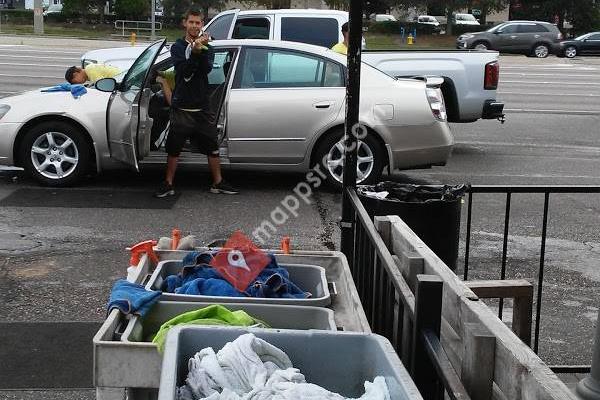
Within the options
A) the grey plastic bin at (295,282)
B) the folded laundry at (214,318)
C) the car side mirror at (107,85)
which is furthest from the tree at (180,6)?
the folded laundry at (214,318)

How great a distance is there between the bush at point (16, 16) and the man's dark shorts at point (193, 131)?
54.1 meters

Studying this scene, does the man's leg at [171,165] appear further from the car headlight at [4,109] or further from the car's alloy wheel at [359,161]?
the car headlight at [4,109]

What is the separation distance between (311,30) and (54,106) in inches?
228

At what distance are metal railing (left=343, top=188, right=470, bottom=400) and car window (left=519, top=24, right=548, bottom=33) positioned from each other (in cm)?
4026

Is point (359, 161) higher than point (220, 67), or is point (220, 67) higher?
point (220, 67)

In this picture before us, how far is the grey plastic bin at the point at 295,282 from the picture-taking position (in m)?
3.36

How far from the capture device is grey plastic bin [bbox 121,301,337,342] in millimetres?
3293

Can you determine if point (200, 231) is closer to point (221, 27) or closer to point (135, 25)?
point (221, 27)

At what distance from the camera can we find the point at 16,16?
60.1 m

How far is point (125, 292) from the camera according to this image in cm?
334

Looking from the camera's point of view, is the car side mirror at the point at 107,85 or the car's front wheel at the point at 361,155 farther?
the car's front wheel at the point at 361,155

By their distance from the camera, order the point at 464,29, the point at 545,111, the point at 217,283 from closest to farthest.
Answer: the point at 217,283
the point at 545,111
the point at 464,29

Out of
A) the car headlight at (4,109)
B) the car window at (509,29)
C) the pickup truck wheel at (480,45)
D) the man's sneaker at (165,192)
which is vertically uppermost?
the car window at (509,29)

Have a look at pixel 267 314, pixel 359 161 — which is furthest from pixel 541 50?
pixel 267 314
